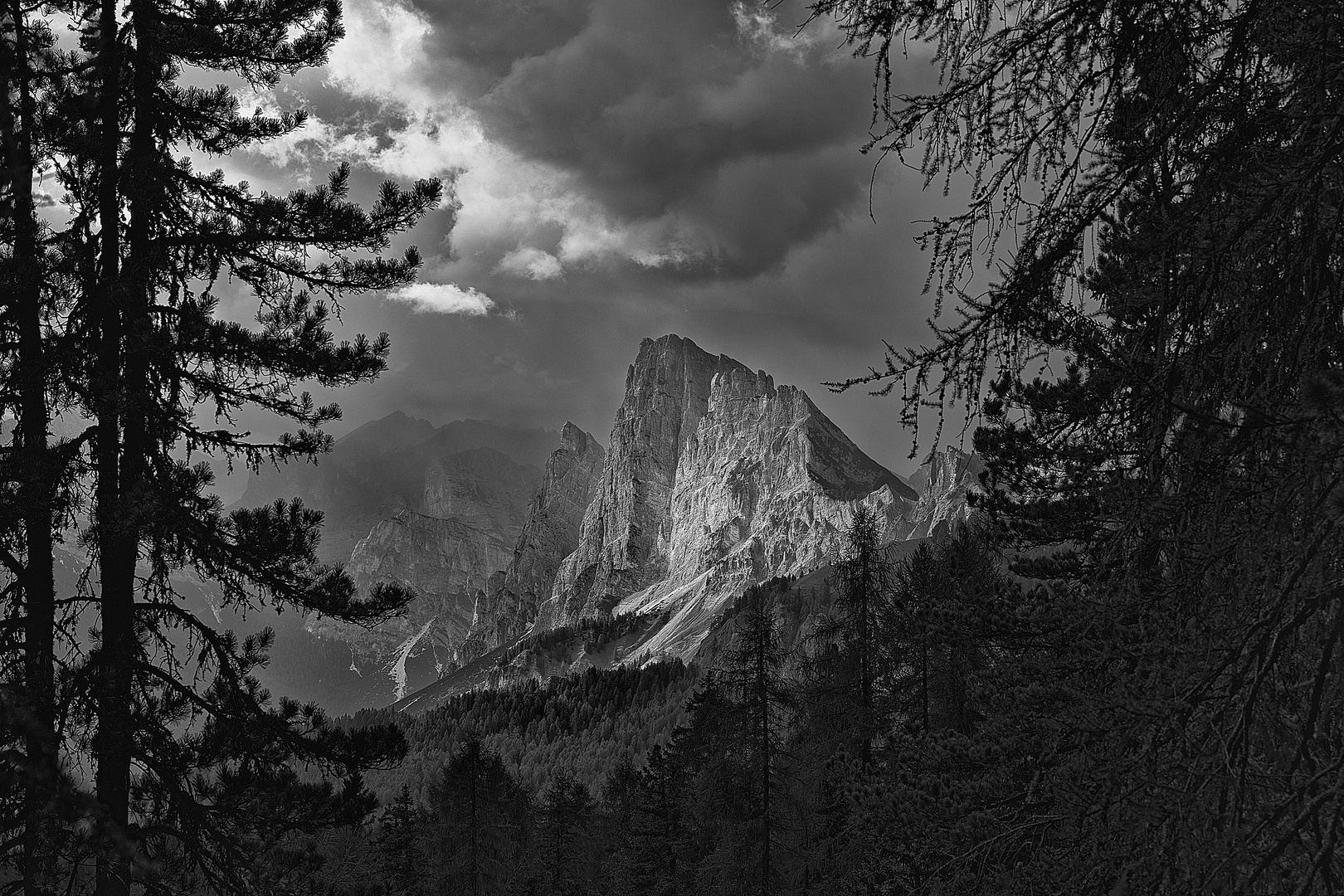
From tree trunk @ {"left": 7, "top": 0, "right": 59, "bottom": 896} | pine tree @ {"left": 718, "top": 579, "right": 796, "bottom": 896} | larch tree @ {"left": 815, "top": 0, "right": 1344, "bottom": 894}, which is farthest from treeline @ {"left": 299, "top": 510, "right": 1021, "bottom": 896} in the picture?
tree trunk @ {"left": 7, "top": 0, "right": 59, "bottom": 896}

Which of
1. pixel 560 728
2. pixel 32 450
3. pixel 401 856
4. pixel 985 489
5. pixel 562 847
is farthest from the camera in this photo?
pixel 560 728

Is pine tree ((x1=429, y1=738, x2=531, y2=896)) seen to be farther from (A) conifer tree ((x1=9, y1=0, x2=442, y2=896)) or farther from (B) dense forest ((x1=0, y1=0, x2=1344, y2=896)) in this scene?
(A) conifer tree ((x1=9, y1=0, x2=442, y2=896))

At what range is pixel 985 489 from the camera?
10.1 meters

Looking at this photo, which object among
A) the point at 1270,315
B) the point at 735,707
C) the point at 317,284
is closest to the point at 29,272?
the point at 317,284

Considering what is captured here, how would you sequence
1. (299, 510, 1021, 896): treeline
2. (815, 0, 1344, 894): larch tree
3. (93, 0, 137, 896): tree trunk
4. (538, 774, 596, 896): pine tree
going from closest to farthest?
1. (815, 0, 1344, 894): larch tree
2. (93, 0, 137, 896): tree trunk
3. (299, 510, 1021, 896): treeline
4. (538, 774, 596, 896): pine tree

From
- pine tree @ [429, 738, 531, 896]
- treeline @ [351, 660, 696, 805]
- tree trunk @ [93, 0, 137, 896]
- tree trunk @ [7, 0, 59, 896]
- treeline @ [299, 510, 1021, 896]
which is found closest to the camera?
tree trunk @ [7, 0, 59, 896]

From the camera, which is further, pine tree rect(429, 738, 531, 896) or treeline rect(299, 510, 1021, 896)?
pine tree rect(429, 738, 531, 896)

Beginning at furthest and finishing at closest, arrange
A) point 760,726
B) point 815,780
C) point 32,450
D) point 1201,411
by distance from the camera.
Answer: point 815,780
point 760,726
point 32,450
point 1201,411

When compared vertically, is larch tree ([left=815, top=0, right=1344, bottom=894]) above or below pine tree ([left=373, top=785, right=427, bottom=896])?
above

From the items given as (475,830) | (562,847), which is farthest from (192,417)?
(562,847)

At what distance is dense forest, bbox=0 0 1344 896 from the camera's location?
2061mm

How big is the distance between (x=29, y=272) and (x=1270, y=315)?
26.4 feet

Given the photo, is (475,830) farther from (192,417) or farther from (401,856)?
(192,417)

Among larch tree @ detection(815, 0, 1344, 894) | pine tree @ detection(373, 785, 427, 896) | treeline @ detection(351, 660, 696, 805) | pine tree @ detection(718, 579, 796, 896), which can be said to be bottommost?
treeline @ detection(351, 660, 696, 805)
